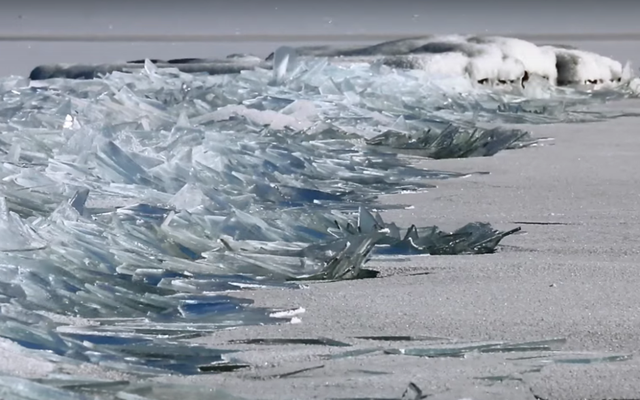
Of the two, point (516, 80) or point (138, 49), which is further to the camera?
point (138, 49)

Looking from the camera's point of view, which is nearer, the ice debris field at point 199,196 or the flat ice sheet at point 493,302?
the flat ice sheet at point 493,302

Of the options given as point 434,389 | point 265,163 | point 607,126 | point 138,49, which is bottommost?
point 138,49

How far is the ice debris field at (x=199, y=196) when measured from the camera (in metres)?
0.96

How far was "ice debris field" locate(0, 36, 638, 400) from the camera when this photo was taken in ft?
3.15

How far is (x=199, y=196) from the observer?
1.47m

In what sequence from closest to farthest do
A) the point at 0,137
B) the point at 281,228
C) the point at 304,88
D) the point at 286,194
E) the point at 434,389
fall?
1. the point at 434,389
2. the point at 281,228
3. the point at 286,194
4. the point at 0,137
5. the point at 304,88

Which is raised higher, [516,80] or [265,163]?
[265,163]

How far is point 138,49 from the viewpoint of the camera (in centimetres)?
768

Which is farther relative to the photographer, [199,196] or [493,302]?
[199,196]

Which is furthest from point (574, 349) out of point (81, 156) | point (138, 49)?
point (138, 49)

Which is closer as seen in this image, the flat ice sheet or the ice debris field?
the flat ice sheet

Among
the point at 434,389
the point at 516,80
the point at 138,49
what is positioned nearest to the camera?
the point at 434,389

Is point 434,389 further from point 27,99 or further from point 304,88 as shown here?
point 304,88

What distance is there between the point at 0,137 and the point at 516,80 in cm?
243
